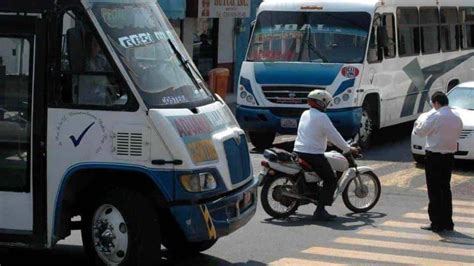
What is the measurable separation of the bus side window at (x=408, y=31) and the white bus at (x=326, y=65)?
10 cm

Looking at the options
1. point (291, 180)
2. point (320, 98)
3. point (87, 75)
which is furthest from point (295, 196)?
point (87, 75)

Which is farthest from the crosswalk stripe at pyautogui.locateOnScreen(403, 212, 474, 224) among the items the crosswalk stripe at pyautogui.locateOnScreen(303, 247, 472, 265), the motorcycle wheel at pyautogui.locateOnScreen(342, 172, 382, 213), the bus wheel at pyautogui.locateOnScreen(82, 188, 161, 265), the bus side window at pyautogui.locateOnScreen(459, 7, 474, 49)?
the bus side window at pyautogui.locateOnScreen(459, 7, 474, 49)

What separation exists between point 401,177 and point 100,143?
8154 millimetres

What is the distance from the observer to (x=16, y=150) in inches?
324

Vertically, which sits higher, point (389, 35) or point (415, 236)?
point (389, 35)

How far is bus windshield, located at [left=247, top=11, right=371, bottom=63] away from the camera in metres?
17.6

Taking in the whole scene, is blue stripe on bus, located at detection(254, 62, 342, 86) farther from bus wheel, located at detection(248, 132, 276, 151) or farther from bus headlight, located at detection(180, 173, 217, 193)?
bus headlight, located at detection(180, 173, 217, 193)

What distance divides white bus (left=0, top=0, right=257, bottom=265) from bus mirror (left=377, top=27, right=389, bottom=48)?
403 inches

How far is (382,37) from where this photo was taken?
59.6ft

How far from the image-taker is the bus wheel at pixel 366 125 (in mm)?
17995

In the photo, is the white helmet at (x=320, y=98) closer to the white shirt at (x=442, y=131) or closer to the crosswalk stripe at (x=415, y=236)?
the white shirt at (x=442, y=131)

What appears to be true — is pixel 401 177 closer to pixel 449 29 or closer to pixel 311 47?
pixel 311 47

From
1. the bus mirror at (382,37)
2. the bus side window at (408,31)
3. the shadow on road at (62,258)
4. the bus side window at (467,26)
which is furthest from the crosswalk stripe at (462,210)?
the bus side window at (467,26)

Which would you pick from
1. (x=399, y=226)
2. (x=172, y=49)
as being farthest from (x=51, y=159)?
(x=399, y=226)
